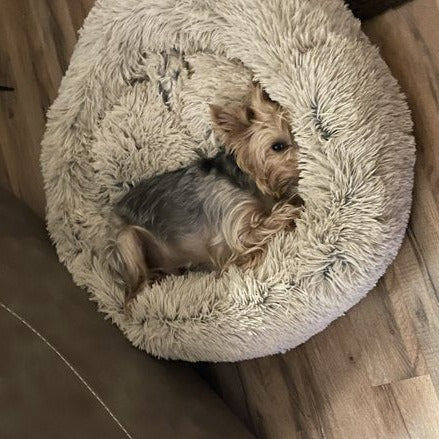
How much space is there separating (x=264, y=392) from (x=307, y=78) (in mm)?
834

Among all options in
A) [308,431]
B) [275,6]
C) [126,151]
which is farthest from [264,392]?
[275,6]

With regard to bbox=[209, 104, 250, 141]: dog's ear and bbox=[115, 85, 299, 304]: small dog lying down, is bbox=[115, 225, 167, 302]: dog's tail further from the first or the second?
bbox=[209, 104, 250, 141]: dog's ear

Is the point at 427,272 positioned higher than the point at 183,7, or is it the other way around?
the point at 183,7

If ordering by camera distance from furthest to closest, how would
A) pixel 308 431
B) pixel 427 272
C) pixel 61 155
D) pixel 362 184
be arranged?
pixel 61 155 → pixel 308 431 → pixel 427 272 → pixel 362 184

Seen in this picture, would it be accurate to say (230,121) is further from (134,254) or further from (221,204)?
(134,254)

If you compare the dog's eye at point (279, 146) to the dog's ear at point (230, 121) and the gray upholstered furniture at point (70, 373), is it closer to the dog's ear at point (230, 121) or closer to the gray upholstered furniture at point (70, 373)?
the dog's ear at point (230, 121)

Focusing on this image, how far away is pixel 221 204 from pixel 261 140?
211 millimetres

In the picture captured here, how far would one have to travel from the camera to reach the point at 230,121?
182cm

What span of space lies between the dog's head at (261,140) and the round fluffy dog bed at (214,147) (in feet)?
0.19

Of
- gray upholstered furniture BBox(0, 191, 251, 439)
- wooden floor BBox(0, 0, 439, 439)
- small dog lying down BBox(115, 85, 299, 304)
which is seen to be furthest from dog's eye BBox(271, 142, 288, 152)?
gray upholstered furniture BBox(0, 191, 251, 439)

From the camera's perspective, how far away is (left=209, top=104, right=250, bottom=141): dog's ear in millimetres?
1815

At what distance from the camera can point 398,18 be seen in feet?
5.83

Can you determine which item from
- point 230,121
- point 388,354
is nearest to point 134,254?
point 230,121

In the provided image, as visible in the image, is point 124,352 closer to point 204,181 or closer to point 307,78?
point 204,181
